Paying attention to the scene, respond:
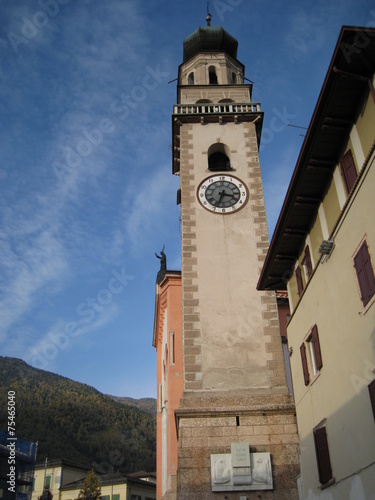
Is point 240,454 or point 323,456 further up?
point 240,454

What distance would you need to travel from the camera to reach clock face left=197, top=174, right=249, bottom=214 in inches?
1017

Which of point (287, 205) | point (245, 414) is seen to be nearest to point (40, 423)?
point (245, 414)

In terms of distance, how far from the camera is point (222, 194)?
26281mm

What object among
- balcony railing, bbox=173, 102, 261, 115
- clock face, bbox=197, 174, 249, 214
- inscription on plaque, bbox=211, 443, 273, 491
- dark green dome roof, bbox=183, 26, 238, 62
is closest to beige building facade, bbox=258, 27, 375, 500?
inscription on plaque, bbox=211, 443, 273, 491

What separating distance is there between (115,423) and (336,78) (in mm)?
89810

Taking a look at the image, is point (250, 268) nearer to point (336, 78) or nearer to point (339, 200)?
point (339, 200)

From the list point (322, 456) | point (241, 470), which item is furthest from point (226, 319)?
point (322, 456)

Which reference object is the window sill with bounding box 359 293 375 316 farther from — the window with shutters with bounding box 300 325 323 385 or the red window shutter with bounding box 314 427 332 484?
the red window shutter with bounding box 314 427 332 484

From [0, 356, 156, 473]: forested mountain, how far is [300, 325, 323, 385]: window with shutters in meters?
62.9

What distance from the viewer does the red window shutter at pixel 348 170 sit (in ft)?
42.2

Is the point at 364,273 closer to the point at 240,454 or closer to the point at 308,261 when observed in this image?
the point at 308,261

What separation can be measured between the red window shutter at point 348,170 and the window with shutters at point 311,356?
4260 mm

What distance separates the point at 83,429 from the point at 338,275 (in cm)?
8221

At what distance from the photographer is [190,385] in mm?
21156
